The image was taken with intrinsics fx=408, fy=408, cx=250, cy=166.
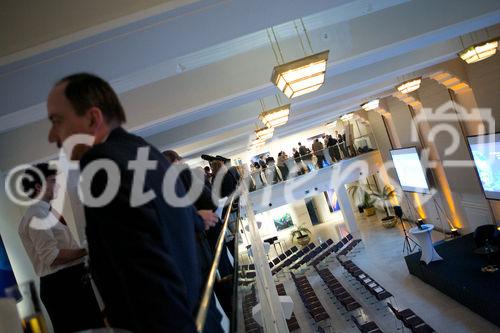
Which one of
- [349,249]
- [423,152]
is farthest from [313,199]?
[423,152]

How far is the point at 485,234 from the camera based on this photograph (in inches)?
434

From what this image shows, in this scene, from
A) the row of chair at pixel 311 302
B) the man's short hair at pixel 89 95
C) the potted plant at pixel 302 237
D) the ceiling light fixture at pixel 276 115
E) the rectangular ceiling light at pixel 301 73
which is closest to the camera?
the man's short hair at pixel 89 95

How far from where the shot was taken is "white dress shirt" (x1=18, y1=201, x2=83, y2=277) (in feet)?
8.22

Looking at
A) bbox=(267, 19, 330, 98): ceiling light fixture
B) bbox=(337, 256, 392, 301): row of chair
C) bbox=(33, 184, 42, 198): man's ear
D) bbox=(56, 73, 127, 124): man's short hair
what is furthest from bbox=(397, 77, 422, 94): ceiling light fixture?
bbox=(56, 73, 127, 124): man's short hair

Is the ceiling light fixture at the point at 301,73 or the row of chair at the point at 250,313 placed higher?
the ceiling light fixture at the point at 301,73

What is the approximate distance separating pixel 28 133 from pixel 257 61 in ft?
11.4

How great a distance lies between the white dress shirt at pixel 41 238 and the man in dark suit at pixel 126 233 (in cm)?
150

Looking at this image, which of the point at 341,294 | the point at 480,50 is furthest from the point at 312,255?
the point at 480,50

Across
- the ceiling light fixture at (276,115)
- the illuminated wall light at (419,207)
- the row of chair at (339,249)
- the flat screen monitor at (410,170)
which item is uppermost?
the ceiling light fixture at (276,115)

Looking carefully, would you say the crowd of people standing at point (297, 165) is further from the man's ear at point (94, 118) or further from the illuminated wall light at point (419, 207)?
the man's ear at point (94, 118)

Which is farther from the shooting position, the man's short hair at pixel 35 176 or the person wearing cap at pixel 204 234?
the man's short hair at pixel 35 176

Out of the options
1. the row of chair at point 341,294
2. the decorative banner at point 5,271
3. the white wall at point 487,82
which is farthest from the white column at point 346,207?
the decorative banner at point 5,271

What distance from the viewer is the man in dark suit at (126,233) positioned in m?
0.95

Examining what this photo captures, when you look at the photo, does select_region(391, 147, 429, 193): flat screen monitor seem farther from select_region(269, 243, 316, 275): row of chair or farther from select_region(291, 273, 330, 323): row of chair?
select_region(291, 273, 330, 323): row of chair
